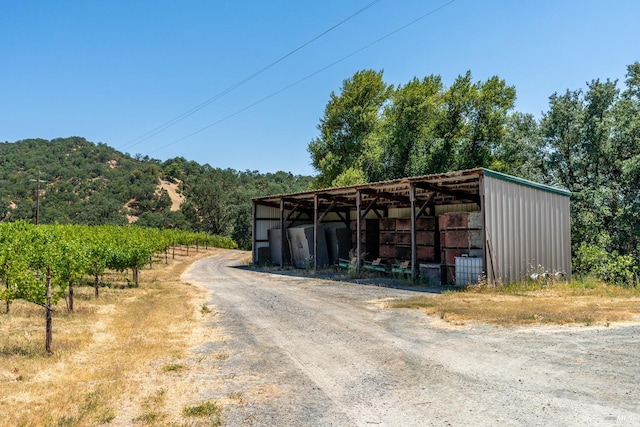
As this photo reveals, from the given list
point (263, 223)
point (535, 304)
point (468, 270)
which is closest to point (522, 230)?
point (468, 270)

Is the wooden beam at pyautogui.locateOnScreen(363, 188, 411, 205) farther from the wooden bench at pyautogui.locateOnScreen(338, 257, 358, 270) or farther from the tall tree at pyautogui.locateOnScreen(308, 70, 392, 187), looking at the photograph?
the tall tree at pyautogui.locateOnScreen(308, 70, 392, 187)

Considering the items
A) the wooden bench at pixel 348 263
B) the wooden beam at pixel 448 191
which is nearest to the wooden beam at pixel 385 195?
the wooden beam at pixel 448 191

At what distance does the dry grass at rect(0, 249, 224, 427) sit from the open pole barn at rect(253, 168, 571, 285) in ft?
36.3

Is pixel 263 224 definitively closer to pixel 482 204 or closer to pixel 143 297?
pixel 143 297

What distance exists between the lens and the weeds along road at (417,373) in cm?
522

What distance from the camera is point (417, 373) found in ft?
22.2

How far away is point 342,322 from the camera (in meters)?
11.0

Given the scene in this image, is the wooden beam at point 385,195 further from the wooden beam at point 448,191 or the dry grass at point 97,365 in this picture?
the dry grass at point 97,365

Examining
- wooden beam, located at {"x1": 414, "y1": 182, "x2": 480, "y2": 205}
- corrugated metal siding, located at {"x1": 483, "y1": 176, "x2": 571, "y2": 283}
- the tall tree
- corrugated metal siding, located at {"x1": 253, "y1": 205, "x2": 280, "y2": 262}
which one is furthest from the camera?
the tall tree

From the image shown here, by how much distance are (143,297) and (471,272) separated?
1276 centimetres

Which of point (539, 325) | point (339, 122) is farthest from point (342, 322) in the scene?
point (339, 122)

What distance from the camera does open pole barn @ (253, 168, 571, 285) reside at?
17.0 m

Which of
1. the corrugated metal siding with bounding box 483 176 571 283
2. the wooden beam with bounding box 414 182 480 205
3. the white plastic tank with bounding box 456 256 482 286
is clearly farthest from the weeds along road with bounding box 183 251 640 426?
the wooden beam with bounding box 414 182 480 205

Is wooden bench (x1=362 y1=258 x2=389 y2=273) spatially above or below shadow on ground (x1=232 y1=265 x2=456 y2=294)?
above
